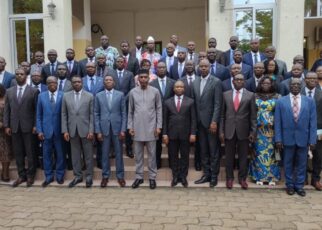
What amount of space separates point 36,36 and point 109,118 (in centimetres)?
596

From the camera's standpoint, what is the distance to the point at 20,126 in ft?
21.3

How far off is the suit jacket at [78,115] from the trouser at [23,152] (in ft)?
2.44

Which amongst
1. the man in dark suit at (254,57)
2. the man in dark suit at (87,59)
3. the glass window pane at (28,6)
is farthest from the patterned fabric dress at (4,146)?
the glass window pane at (28,6)

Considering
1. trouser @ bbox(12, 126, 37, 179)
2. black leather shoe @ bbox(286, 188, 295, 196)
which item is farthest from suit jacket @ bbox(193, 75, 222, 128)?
trouser @ bbox(12, 126, 37, 179)

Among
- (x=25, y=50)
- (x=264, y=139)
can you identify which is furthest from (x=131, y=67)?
(x=25, y=50)

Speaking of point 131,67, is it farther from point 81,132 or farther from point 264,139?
point 264,139

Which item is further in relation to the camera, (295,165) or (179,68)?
(179,68)

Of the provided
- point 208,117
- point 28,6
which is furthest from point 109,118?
point 28,6

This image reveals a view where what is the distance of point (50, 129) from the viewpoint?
6.42 metres

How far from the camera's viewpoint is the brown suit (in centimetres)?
600

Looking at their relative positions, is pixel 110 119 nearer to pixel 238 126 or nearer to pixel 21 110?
pixel 21 110

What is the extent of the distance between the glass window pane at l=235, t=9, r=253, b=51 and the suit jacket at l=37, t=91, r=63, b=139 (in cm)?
572

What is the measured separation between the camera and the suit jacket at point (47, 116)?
6.40 m

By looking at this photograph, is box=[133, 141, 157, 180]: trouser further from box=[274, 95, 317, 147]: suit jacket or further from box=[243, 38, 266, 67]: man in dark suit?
box=[243, 38, 266, 67]: man in dark suit
